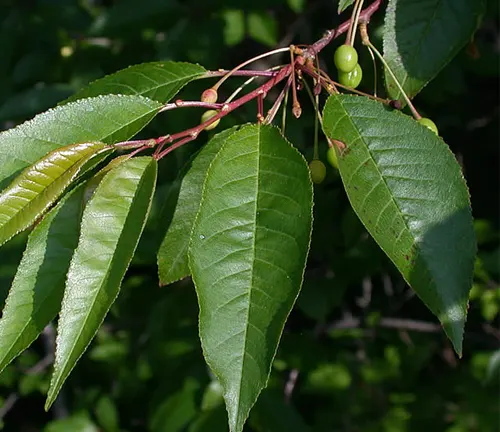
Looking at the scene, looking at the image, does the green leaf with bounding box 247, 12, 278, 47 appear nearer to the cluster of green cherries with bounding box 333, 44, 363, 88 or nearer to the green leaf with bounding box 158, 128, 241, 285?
the cluster of green cherries with bounding box 333, 44, 363, 88

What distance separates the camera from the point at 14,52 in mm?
2037

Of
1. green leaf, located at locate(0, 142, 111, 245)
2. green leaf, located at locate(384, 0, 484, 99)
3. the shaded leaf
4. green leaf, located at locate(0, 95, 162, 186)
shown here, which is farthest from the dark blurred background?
green leaf, located at locate(0, 142, 111, 245)

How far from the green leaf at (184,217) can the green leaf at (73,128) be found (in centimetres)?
11

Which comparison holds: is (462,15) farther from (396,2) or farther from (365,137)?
(365,137)

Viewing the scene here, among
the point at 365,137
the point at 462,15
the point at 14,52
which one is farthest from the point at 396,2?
the point at 14,52

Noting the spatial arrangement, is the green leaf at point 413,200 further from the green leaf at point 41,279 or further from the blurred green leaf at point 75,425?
the blurred green leaf at point 75,425

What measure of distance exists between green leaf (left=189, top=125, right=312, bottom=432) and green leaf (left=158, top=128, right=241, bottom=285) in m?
0.17

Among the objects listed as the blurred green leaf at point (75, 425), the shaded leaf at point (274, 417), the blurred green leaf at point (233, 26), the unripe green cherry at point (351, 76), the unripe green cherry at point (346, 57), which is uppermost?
the unripe green cherry at point (346, 57)

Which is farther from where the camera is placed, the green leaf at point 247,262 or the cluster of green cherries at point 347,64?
the cluster of green cherries at point 347,64

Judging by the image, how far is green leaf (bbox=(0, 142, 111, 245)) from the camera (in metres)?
0.78

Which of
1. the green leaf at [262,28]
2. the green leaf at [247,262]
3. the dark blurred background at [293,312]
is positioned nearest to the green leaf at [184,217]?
the green leaf at [247,262]

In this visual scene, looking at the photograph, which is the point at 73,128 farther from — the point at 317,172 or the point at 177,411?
the point at 177,411

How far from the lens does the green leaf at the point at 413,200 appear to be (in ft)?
2.54

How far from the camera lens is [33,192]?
0.78 meters
